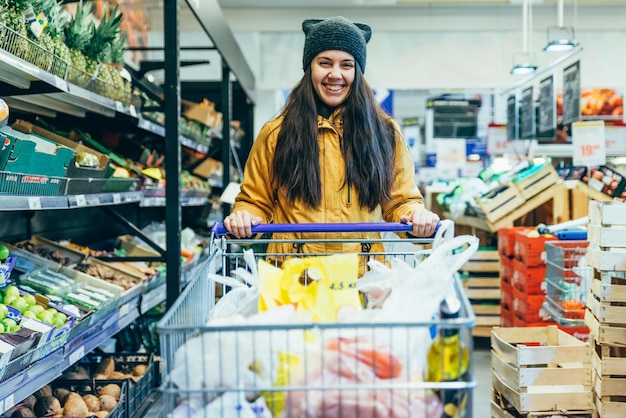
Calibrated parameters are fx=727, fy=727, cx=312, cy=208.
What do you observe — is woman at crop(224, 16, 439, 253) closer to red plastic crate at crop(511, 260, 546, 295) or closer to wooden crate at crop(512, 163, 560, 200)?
red plastic crate at crop(511, 260, 546, 295)

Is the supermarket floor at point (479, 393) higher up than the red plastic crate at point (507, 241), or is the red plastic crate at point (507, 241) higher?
the red plastic crate at point (507, 241)

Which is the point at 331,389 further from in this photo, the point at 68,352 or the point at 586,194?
the point at 586,194

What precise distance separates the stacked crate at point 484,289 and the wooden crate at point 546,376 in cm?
262

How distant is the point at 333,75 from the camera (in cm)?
232

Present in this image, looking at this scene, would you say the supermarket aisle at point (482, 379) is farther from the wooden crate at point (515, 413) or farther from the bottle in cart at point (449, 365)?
the bottle in cart at point (449, 365)

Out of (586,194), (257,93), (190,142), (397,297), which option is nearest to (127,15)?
(190,142)

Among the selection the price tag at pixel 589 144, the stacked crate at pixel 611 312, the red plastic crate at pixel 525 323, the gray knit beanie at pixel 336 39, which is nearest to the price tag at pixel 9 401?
the gray knit beanie at pixel 336 39

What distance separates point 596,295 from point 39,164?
2527mm

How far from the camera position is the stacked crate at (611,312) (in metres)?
3.30

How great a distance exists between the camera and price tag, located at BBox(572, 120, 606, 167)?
237 inches

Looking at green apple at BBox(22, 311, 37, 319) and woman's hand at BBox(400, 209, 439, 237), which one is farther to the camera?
green apple at BBox(22, 311, 37, 319)

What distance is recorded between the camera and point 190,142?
539cm

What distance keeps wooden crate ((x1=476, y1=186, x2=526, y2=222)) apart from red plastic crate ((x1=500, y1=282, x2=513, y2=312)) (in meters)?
0.60

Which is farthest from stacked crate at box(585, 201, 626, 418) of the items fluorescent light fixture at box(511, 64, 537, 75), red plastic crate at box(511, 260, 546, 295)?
fluorescent light fixture at box(511, 64, 537, 75)
